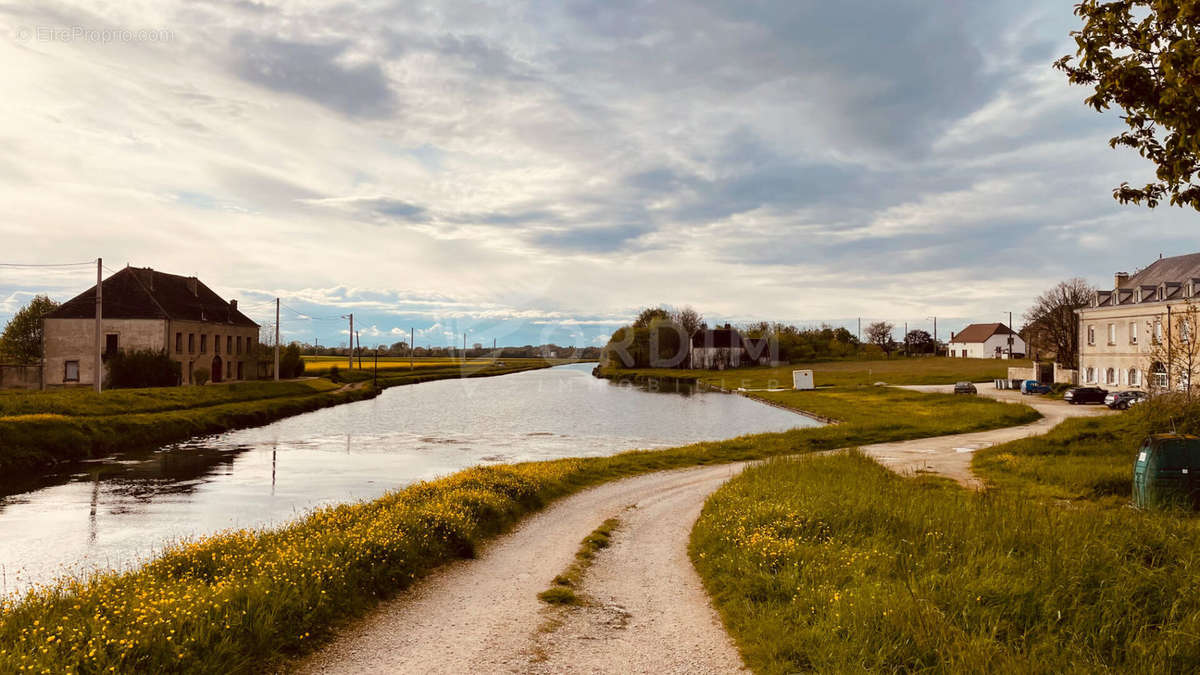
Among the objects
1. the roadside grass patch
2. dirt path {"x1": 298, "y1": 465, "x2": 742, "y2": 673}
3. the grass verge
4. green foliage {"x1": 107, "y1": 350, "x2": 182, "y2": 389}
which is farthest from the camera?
green foliage {"x1": 107, "y1": 350, "x2": 182, "y2": 389}

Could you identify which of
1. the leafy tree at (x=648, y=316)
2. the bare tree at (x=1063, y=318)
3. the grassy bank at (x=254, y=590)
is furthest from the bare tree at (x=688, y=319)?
the grassy bank at (x=254, y=590)

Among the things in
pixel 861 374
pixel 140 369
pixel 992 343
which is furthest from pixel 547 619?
pixel 992 343

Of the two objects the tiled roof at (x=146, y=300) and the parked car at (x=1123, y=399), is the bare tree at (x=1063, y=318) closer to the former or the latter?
the parked car at (x=1123, y=399)

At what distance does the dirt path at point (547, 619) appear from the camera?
27.8 feet

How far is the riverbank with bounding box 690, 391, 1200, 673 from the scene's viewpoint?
7.65 m

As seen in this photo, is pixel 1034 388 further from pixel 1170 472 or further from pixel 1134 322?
pixel 1170 472

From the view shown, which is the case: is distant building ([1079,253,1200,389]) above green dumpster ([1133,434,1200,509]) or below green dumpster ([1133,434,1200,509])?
above

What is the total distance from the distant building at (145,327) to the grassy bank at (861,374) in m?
65.1

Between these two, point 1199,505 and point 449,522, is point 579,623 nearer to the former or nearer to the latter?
point 449,522

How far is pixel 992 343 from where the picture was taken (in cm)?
14438

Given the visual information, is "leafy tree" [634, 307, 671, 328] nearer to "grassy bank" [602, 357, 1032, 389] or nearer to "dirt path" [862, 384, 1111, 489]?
"grassy bank" [602, 357, 1032, 389]

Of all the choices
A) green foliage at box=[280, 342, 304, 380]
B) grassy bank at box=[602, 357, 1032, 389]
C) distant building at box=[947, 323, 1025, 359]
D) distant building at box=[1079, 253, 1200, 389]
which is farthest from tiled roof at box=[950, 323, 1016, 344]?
green foliage at box=[280, 342, 304, 380]

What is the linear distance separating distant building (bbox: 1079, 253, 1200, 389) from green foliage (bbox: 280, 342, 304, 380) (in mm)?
87938

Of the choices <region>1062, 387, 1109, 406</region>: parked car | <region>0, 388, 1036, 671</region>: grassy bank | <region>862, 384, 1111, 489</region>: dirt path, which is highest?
<region>1062, 387, 1109, 406</region>: parked car
